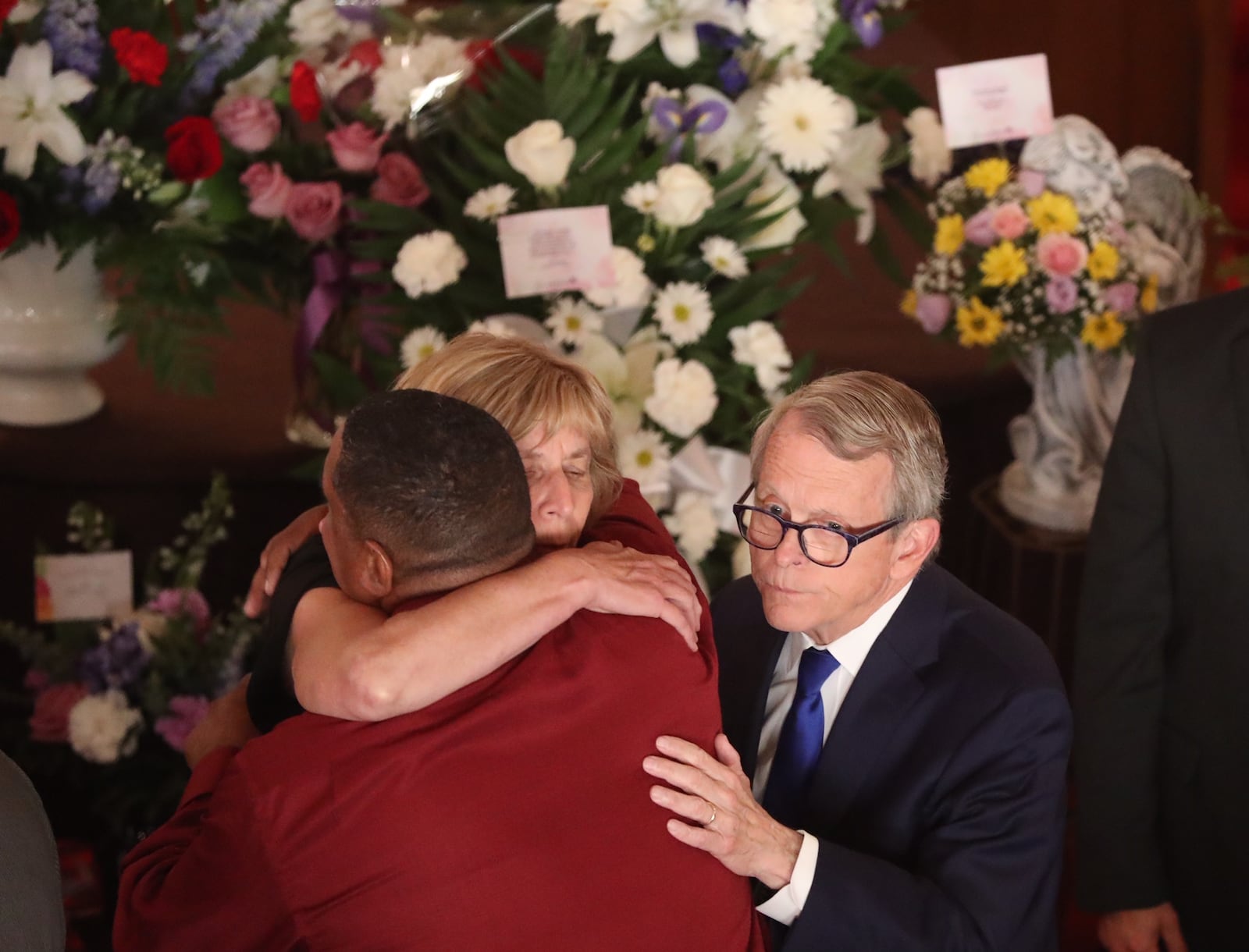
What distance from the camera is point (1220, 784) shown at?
1836 millimetres

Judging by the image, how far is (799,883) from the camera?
4.51 ft

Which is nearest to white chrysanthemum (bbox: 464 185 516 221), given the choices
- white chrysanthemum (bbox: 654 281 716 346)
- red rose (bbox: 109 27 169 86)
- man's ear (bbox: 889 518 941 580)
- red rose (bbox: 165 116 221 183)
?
white chrysanthemum (bbox: 654 281 716 346)

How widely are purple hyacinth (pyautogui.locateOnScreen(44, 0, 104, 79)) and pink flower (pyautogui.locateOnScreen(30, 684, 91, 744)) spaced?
106 cm

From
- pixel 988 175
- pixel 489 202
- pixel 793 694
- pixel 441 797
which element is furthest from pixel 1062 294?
pixel 441 797

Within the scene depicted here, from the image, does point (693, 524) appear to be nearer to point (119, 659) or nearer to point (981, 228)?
point (981, 228)

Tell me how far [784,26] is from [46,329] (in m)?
1.41

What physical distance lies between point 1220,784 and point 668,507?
0.93 meters

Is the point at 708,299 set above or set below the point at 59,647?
above

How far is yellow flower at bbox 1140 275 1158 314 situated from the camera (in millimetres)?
2570

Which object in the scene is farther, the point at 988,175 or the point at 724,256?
the point at 988,175

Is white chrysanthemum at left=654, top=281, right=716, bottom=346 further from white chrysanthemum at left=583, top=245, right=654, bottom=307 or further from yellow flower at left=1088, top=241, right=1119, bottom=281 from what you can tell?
yellow flower at left=1088, top=241, right=1119, bottom=281

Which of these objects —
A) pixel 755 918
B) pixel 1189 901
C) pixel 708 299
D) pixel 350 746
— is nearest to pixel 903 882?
pixel 755 918

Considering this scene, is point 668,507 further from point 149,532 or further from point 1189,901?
point 149,532

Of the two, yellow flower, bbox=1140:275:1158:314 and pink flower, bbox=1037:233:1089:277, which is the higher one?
pink flower, bbox=1037:233:1089:277
